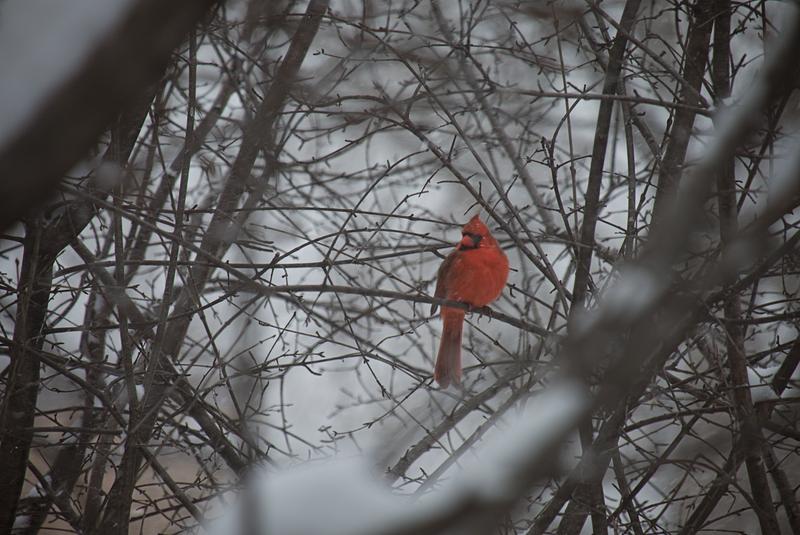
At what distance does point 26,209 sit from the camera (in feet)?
3.38

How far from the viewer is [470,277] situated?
4.29m

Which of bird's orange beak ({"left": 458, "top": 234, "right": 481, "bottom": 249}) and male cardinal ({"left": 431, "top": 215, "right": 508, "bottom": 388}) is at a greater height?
bird's orange beak ({"left": 458, "top": 234, "right": 481, "bottom": 249})

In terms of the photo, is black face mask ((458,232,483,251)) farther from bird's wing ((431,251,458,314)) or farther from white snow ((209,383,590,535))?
white snow ((209,383,590,535))

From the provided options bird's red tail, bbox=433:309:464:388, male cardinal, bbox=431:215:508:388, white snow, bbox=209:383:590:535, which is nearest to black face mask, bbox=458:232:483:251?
male cardinal, bbox=431:215:508:388

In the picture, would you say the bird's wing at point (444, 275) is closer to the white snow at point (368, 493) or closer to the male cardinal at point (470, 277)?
the male cardinal at point (470, 277)

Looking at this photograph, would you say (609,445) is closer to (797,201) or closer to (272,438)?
(797,201)

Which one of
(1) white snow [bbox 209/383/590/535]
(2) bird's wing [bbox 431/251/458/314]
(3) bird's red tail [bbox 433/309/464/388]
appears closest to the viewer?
(1) white snow [bbox 209/383/590/535]

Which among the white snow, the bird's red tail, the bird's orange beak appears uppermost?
the bird's orange beak

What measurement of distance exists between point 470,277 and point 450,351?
445 millimetres

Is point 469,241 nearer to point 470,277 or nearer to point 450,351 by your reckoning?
point 470,277

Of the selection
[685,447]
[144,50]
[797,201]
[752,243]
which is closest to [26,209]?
[144,50]

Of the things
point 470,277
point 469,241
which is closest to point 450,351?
point 470,277

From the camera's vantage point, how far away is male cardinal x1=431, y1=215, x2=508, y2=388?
14.0ft

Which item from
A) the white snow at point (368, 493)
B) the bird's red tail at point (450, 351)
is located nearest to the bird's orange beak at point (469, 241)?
the bird's red tail at point (450, 351)
